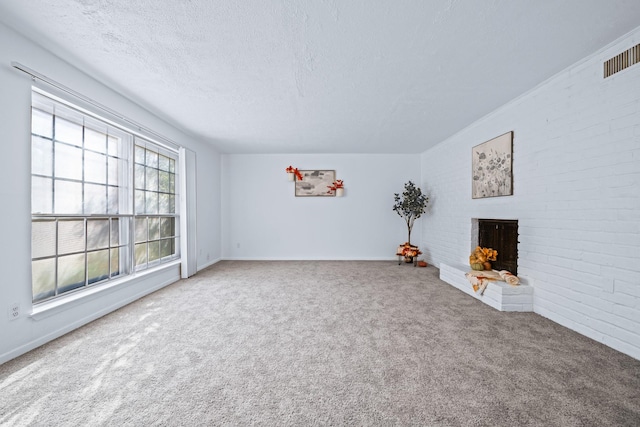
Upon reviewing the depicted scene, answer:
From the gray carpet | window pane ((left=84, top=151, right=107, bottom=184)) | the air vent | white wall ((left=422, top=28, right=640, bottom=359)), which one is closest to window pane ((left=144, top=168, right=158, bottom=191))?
window pane ((left=84, top=151, right=107, bottom=184))

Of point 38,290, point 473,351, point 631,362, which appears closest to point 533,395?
point 473,351

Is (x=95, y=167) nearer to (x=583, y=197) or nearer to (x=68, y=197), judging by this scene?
(x=68, y=197)

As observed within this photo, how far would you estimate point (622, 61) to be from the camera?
2070 mm

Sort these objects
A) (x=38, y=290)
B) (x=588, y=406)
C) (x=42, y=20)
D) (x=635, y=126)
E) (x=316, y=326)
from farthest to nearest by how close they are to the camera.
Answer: (x=316, y=326), (x=38, y=290), (x=635, y=126), (x=42, y=20), (x=588, y=406)

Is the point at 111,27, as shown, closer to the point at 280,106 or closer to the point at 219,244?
the point at 280,106

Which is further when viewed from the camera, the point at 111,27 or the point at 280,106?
the point at 280,106

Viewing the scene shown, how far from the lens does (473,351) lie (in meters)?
2.03

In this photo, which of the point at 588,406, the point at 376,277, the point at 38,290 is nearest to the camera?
the point at 588,406

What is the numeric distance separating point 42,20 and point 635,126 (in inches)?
178

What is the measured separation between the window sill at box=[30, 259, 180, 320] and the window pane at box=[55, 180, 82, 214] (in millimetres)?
829

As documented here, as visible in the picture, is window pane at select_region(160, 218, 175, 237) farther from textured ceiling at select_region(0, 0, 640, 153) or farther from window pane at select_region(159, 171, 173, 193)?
textured ceiling at select_region(0, 0, 640, 153)

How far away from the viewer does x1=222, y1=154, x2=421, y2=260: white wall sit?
6.10 meters

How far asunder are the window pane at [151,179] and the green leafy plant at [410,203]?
461 centimetres

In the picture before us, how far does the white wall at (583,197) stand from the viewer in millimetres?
2021
